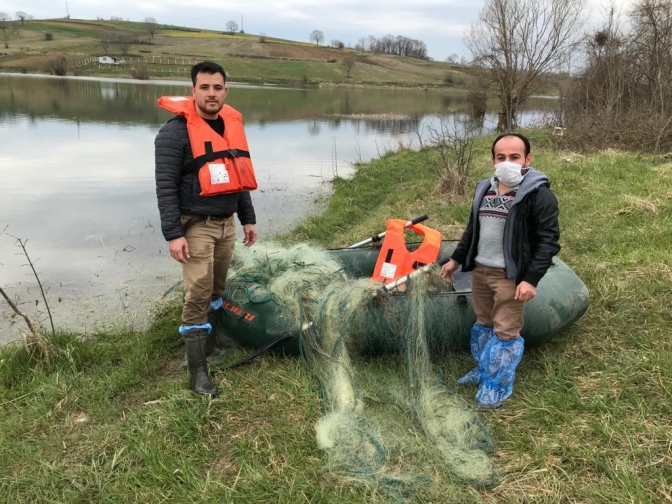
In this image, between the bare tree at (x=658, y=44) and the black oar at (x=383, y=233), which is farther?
the bare tree at (x=658, y=44)

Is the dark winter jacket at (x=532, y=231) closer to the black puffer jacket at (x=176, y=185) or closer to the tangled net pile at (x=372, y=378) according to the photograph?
the tangled net pile at (x=372, y=378)

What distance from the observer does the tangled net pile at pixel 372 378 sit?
278 centimetres

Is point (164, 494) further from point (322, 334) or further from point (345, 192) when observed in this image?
point (345, 192)

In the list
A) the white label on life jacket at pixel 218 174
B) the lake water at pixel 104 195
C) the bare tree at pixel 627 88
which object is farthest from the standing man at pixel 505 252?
the bare tree at pixel 627 88

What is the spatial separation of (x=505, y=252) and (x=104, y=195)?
959 centimetres

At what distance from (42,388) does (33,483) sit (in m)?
1.00

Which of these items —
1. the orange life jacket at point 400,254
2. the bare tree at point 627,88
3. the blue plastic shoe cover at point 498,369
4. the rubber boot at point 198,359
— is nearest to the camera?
the blue plastic shoe cover at point 498,369

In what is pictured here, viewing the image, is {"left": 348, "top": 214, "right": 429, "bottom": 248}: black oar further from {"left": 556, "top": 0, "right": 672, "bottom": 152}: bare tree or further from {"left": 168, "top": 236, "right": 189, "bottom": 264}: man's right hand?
{"left": 556, "top": 0, "right": 672, "bottom": 152}: bare tree

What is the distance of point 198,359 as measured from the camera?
11.4ft

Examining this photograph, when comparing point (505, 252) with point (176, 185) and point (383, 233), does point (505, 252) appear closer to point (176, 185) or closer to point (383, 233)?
point (383, 233)

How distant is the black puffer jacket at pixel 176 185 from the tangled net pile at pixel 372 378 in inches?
36.0

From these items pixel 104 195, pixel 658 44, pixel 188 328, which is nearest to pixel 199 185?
pixel 188 328

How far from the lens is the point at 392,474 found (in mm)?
2697

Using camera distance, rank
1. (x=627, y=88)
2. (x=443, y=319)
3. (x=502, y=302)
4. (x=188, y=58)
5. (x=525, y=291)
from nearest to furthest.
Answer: (x=525, y=291) < (x=502, y=302) < (x=443, y=319) < (x=627, y=88) < (x=188, y=58)
